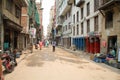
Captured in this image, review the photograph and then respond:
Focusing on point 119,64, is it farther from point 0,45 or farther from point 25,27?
point 25,27

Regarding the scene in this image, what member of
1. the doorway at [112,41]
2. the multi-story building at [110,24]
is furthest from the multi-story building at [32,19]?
the doorway at [112,41]

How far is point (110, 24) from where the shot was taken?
21.9m

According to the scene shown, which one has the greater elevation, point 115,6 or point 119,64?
point 115,6

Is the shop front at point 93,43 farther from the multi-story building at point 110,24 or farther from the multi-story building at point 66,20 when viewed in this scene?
the multi-story building at point 66,20

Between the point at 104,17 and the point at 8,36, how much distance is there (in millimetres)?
9570

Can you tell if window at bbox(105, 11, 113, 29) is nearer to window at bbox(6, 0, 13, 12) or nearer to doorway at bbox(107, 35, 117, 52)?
doorway at bbox(107, 35, 117, 52)

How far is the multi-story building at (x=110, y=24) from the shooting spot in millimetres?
19703

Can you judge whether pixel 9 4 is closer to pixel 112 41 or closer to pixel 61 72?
pixel 112 41

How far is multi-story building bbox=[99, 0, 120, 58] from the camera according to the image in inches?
776

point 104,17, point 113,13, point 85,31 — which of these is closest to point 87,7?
point 85,31

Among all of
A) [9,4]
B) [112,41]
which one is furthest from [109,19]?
[9,4]

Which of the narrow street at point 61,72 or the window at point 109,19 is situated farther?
the window at point 109,19

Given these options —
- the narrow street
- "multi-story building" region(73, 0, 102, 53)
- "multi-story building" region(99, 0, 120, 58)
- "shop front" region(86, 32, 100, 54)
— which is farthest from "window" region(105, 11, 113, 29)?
the narrow street

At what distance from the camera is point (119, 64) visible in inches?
618
